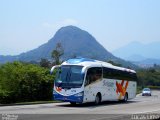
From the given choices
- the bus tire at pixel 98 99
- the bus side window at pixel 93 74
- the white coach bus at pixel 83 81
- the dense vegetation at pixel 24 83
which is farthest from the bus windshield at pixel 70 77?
the dense vegetation at pixel 24 83

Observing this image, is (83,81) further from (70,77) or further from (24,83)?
(24,83)

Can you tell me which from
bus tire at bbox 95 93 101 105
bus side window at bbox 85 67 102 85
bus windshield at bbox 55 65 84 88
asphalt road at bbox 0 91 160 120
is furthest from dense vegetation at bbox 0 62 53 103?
asphalt road at bbox 0 91 160 120

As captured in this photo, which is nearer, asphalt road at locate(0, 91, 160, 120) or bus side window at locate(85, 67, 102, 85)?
asphalt road at locate(0, 91, 160, 120)

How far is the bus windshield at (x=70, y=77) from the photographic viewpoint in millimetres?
25797

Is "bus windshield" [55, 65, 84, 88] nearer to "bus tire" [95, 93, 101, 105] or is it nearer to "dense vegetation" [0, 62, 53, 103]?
"bus tire" [95, 93, 101, 105]

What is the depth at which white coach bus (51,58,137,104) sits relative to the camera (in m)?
25.8

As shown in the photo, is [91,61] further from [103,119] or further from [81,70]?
[103,119]

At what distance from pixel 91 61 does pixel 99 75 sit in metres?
1.27

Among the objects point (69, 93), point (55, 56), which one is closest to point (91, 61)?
point (69, 93)

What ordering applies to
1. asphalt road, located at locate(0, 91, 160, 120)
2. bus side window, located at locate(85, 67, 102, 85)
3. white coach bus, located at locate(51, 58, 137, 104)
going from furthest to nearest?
1. bus side window, located at locate(85, 67, 102, 85)
2. white coach bus, located at locate(51, 58, 137, 104)
3. asphalt road, located at locate(0, 91, 160, 120)

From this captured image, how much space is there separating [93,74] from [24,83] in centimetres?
890

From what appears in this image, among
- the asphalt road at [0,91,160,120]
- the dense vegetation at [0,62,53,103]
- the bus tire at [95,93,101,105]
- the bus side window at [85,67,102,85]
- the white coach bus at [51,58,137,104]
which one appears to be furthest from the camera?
the dense vegetation at [0,62,53,103]

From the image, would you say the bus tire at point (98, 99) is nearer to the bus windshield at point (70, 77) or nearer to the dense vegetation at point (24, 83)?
the bus windshield at point (70, 77)

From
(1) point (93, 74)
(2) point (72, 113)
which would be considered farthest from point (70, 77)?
(2) point (72, 113)
